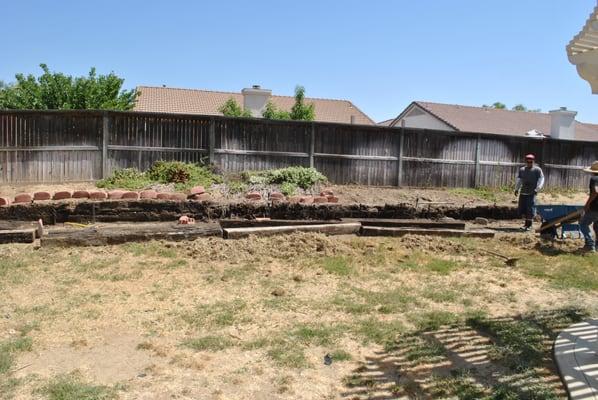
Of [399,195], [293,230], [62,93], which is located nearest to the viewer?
[293,230]

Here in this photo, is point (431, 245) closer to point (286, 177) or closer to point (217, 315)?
point (217, 315)

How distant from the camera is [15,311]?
17.4 ft

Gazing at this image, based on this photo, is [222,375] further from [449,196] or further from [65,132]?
[449,196]

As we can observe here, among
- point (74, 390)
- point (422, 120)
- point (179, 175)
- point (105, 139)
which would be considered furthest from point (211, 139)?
point (422, 120)

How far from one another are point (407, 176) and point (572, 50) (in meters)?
11.3

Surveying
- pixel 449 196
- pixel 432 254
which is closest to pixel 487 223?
pixel 449 196

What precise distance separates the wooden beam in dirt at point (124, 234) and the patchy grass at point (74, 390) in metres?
4.27

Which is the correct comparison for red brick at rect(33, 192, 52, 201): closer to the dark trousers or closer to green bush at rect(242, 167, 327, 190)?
green bush at rect(242, 167, 327, 190)

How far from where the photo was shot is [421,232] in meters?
9.83

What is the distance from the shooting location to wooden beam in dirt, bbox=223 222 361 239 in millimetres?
8664

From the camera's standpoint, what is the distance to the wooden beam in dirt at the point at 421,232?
9.73 metres

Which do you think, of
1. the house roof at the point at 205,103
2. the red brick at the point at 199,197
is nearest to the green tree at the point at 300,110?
the house roof at the point at 205,103

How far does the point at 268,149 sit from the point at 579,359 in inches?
441

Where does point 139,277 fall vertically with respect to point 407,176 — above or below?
below
